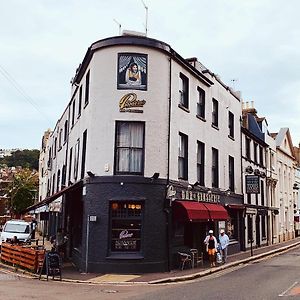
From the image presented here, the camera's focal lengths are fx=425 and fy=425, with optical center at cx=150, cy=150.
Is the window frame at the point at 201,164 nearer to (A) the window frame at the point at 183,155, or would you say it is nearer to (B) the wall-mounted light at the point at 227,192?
(A) the window frame at the point at 183,155

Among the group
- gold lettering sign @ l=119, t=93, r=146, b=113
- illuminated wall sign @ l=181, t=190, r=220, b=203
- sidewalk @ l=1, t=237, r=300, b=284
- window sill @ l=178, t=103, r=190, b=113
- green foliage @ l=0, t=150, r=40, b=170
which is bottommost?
sidewalk @ l=1, t=237, r=300, b=284

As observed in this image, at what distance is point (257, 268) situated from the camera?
66.5ft

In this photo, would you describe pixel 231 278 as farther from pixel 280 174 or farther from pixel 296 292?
pixel 280 174

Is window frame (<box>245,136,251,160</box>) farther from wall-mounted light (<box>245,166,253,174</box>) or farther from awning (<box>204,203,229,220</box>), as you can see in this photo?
awning (<box>204,203,229,220</box>)

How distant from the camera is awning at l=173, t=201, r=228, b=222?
1883 cm

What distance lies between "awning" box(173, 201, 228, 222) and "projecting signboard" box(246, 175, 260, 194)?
8.17 meters

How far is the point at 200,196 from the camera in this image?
73.9ft

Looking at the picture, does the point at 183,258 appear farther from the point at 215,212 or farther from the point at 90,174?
the point at 90,174

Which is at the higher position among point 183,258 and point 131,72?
point 131,72

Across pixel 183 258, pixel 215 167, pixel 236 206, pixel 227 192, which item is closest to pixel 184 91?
pixel 215 167

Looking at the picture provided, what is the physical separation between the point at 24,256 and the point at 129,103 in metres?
8.04

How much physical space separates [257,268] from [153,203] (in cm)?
633

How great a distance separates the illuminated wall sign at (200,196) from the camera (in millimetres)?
20844

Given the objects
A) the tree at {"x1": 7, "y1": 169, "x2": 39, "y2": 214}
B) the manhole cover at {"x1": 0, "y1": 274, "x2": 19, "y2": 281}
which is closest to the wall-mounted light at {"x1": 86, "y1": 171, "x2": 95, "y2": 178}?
the manhole cover at {"x1": 0, "y1": 274, "x2": 19, "y2": 281}
